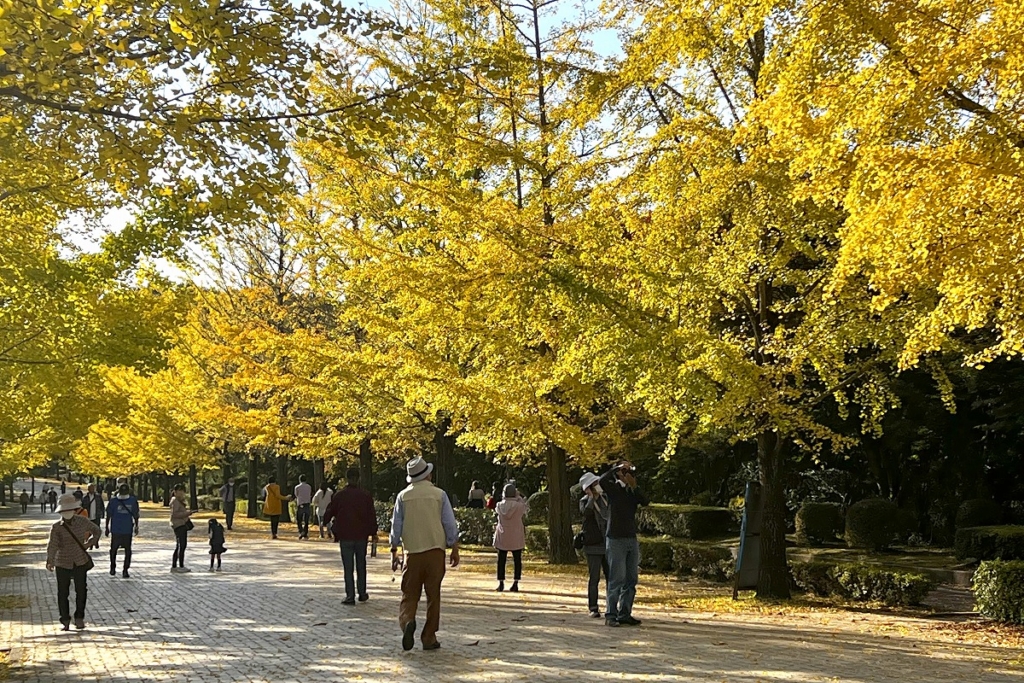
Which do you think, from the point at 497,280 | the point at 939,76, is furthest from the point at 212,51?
the point at 497,280

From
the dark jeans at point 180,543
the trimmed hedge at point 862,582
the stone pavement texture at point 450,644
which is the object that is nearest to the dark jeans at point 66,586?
the stone pavement texture at point 450,644

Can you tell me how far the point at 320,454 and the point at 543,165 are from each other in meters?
14.3

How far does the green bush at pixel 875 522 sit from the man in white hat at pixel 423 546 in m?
14.6

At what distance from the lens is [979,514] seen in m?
21.7

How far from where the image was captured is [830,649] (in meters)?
8.84

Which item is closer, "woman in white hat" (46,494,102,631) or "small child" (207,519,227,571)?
"woman in white hat" (46,494,102,631)

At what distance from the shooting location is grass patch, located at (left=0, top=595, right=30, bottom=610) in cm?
1415

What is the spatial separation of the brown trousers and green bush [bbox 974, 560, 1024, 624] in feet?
25.3

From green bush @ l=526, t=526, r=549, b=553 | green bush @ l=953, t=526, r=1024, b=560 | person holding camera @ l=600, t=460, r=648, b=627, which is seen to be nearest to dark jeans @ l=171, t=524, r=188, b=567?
green bush @ l=526, t=526, r=549, b=553

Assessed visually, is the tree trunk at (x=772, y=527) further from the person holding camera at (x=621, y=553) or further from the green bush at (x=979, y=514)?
the green bush at (x=979, y=514)

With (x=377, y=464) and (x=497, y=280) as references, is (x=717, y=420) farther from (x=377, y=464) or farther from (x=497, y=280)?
(x=377, y=464)

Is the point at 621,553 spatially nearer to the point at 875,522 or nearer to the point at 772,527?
the point at 772,527

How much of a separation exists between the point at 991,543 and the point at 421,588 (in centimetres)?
1233

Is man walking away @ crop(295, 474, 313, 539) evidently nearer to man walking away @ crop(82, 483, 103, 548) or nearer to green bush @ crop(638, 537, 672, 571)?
man walking away @ crop(82, 483, 103, 548)
